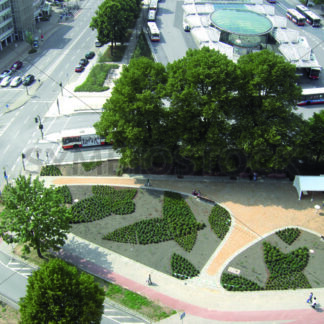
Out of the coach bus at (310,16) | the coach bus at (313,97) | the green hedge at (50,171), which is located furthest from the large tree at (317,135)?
the coach bus at (310,16)

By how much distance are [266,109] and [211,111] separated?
8.48 metres

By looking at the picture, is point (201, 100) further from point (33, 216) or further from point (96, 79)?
point (96, 79)

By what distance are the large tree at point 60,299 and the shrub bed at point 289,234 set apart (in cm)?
2887

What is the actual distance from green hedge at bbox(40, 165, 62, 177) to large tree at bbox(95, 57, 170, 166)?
10.6 metres

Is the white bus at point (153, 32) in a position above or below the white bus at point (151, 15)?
below

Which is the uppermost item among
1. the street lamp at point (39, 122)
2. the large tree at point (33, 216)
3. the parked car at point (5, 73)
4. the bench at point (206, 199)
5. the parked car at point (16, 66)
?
the large tree at point (33, 216)

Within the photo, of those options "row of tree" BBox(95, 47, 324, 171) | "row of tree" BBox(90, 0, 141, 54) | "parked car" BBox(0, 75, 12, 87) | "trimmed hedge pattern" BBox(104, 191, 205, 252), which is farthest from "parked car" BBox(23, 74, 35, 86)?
"trimmed hedge pattern" BBox(104, 191, 205, 252)

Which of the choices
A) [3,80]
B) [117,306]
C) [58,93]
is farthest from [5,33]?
[117,306]

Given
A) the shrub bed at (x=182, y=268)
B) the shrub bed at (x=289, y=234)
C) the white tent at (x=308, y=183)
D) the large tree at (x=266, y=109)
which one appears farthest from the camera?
the white tent at (x=308, y=183)

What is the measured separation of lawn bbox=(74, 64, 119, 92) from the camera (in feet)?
307

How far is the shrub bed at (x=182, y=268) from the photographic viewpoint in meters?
50.8

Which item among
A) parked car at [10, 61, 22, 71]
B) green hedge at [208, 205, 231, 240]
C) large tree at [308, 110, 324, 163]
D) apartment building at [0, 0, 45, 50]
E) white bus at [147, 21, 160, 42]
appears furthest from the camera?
white bus at [147, 21, 160, 42]

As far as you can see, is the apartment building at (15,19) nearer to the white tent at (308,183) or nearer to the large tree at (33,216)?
the large tree at (33,216)

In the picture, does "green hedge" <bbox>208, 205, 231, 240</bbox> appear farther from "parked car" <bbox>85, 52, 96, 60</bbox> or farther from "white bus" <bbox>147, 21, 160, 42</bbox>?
"white bus" <bbox>147, 21, 160, 42</bbox>
